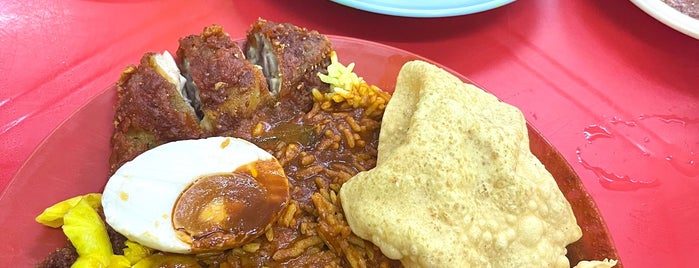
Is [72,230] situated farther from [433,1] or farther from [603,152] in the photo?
[603,152]

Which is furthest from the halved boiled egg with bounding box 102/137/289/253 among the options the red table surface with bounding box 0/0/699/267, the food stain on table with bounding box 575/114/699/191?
the food stain on table with bounding box 575/114/699/191

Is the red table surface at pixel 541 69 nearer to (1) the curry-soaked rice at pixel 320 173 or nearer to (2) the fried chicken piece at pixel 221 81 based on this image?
(2) the fried chicken piece at pixel 221 81

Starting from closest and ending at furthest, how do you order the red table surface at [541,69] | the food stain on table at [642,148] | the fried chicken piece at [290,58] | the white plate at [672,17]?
the fried chicken piece at [290,58] < the red table surface at [541,69] < the food stain on table at [642,148] < the white plate at [672,17]

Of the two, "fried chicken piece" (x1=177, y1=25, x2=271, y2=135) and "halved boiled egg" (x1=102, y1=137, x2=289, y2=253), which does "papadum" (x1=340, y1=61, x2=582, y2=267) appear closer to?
"halved boiled egg" (x1=102, y1=137, x2=289, y2=253)

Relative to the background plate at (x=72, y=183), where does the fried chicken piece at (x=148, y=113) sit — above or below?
above

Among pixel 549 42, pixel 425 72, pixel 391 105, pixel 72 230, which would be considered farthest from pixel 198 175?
pixel 549 42

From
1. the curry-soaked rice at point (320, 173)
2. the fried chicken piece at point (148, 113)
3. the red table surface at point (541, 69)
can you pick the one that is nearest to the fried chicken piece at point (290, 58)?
the curry-soaked rice at point (320, 173)
